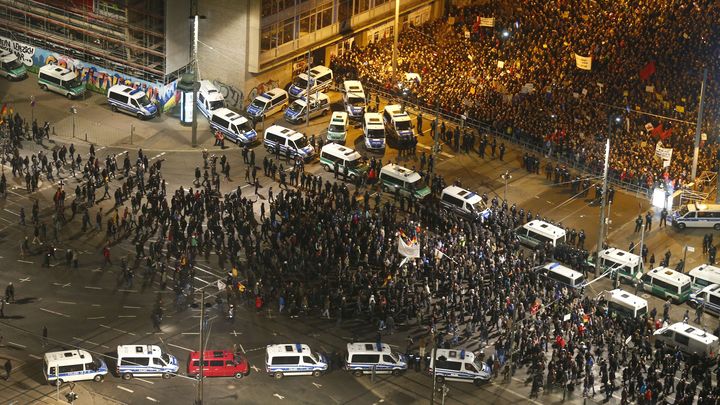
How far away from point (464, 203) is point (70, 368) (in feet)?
105

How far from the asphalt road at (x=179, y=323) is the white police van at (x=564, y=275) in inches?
69.6

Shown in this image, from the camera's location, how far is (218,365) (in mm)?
81250

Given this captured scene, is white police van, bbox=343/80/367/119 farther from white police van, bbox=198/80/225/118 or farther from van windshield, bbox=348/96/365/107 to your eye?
white police van, bbox=198/80/225/118

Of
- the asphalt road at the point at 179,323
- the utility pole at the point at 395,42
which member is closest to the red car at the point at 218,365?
the asphalt road at the point at 179,323

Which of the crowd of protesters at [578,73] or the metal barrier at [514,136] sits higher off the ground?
the crowd of protesters at [578,73]

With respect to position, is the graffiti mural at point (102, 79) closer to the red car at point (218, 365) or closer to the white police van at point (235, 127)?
the white police van at point (235, 127)

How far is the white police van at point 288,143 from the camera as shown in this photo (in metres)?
107

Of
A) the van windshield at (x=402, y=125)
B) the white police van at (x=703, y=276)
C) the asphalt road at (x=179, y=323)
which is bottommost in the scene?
the asphalt road at (x=179, y=323)

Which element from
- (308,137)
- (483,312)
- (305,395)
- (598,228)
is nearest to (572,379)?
(483,312)

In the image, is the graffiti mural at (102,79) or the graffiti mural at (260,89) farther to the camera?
the graffiti mural at (260,89)

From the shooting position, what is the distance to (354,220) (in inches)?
3777

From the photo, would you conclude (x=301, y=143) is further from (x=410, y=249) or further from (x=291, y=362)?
(x=291, y=362)

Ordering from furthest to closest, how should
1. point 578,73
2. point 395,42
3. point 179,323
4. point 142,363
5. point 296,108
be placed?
1. point 395,42
2. point 578,73
3. point 296,108
4. point 179,323
5. point 142,363

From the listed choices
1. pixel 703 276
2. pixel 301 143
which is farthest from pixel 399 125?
pixel 703 276
